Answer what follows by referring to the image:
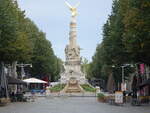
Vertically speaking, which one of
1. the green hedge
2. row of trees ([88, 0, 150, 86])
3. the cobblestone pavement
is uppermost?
row of trees ([88, 0, 150, 86])

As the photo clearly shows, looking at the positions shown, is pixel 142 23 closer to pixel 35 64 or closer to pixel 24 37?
pixel 24 37

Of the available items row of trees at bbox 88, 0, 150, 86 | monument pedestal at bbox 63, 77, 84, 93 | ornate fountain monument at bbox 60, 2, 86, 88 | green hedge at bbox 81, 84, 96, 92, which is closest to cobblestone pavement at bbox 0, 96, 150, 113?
row of trees at bbox 88, 0, 150, 86

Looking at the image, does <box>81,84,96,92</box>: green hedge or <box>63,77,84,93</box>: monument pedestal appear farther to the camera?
<box>63,77,84,93</box>: monument pedestal

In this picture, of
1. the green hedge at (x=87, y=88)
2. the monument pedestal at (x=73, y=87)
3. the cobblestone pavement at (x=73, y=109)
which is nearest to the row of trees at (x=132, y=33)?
the cobblestone pavement at (x=73, y=109)

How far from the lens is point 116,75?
10031cm

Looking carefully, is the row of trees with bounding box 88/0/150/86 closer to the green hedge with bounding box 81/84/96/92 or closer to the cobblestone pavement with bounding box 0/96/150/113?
the cobblestone pavement with bounding box 0/96/150/113

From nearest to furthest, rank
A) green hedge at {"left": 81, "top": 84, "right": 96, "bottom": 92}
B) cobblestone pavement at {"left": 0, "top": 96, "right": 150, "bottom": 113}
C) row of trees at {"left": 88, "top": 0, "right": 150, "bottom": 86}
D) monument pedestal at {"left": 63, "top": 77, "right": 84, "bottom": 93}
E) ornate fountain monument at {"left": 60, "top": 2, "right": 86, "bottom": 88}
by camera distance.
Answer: row of trees at {"left": 88, "top": 0, "right": 150, "bottom": 86}
cobblestone pavement at {"left": 0, "top": 96, "right": 150, "bottom": 113}
green hedge at {"left": 81, "top": 84, "right": 96, "bottom": 92}
monument pedestal at {"left": 63, "top": 77, "right": 84, "bottom": 93}
ornate fountain monument at {"left": 60, "top": 2, "right": 86, "bottom": 88}

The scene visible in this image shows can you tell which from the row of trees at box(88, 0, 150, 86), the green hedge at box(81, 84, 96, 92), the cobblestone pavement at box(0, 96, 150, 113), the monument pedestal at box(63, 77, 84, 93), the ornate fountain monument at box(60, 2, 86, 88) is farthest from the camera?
the ornate fountain monument at box(60, 2, 86, 88)

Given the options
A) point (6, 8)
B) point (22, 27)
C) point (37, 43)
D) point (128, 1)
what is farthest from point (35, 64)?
point (128, 1)

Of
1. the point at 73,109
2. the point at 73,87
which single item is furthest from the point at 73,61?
the point at 73,109

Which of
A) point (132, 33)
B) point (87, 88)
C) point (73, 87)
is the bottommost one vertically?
point (87, 88)

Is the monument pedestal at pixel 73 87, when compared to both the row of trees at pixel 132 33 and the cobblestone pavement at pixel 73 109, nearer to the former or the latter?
the row of trees at pixel 132 33

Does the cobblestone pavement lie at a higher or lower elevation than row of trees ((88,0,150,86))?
lower

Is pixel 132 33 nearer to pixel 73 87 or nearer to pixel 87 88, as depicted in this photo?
pixel 87 88
